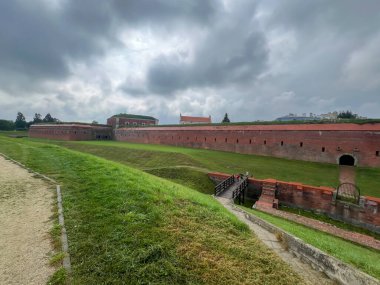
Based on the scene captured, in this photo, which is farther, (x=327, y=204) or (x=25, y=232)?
(x=327, y=204)

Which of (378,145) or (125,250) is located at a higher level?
(378,145)

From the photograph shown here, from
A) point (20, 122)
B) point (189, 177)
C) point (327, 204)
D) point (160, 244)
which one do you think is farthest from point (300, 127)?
point (20, 122)

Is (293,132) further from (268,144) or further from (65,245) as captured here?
(65,245)

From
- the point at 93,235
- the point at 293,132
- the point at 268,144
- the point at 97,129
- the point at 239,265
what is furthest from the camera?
the point at 97,129

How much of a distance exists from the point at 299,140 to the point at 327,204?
1247 centimetres

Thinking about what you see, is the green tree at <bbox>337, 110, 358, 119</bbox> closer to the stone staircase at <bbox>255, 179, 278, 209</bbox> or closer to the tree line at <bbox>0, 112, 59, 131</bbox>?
the stone staircase at <bbox>255, 179, 278, 209</bbox>

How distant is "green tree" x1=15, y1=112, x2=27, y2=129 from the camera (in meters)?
78.4

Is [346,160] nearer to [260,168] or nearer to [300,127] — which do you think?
[300,127]

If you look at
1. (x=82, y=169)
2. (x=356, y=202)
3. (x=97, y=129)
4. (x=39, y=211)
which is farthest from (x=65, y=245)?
(x=97, y=129)

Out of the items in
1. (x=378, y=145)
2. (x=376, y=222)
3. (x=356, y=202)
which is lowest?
(x=376, y=222)

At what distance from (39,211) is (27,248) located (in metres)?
1.75

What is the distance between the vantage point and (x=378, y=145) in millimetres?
18453

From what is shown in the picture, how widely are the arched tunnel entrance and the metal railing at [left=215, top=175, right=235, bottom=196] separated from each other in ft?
41.9

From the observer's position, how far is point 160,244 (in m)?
3.38
